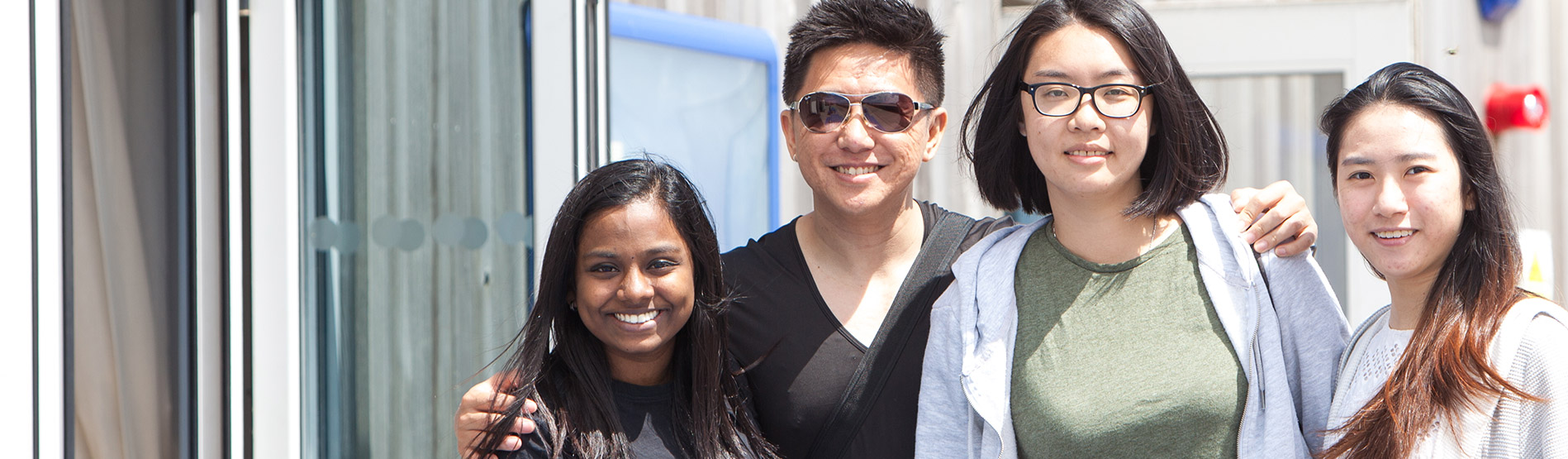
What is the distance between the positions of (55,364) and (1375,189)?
197 centimetres

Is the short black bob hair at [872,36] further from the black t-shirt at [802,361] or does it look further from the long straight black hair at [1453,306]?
the long straight black hair at [1453,306]

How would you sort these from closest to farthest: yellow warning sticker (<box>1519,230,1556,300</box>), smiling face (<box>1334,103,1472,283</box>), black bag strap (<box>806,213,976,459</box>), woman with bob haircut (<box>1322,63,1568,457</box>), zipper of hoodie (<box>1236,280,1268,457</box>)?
woman with bob haircut (<box>1322,63,1568,457</box>), smiling face (<box>1334,103,1472,283</box>), zipper of hoodie (<box>1236,280,1268,457</box>), black bag strap (<box>806,213,976,459</box>), yellow warning sticker (<box>1519,230,1556,300</box>)

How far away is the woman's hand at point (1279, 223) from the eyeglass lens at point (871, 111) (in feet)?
2.00

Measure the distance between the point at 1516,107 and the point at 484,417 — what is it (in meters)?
4.17

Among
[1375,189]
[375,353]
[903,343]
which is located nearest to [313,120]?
[375,353]

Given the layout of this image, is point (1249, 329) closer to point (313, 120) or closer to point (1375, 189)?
point (1375, 189)

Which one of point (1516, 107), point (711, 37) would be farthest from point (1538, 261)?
point (711, 37)

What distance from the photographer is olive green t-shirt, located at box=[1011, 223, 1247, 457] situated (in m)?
1.69

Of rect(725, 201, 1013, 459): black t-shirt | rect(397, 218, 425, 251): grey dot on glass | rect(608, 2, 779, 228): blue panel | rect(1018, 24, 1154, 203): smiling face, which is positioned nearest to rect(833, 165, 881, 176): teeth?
rect(725, 201, 1013, 459): black t-shirt

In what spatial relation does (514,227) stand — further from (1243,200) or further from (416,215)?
(1243,200)

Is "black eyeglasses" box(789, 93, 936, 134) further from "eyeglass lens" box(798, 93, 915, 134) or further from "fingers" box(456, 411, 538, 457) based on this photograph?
"fingers" box(456, 411, 538, 457)

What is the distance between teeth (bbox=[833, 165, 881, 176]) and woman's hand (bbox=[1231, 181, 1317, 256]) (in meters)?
0.63

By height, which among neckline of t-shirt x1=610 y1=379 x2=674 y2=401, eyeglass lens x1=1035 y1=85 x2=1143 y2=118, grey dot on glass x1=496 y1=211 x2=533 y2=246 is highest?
eyeglass lens x1=1035 y1=85 x2=1143 y2=118

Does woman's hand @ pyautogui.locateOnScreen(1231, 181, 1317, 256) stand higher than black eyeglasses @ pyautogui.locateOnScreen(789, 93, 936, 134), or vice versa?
black eyeglasses @ pyautogui.locateOnScreen(789, 93, 936, 134)
